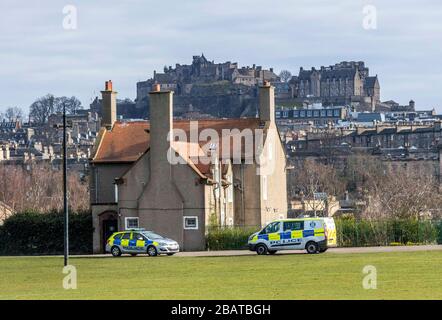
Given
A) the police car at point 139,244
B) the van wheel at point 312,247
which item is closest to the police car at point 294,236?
the van wheel at point 312,247

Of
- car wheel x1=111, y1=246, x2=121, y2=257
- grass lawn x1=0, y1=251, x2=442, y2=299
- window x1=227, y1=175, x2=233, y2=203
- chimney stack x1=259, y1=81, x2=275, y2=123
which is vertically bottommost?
grass lawn x1=0, y1=251, x2=442, y2=299

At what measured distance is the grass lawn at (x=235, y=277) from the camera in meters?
35.6

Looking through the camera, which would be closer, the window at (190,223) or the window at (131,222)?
the window at (190,223)

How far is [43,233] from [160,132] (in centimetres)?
840

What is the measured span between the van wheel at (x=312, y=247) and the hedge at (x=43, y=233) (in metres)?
16.7

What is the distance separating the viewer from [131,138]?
247 feet

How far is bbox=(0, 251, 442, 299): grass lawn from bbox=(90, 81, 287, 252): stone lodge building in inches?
440

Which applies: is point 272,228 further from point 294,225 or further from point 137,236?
point 137,236

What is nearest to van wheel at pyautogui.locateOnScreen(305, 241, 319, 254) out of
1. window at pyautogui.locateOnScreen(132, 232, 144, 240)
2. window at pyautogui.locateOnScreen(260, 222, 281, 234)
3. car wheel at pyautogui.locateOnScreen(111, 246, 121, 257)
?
window at pyautogui.locateOnScreen(260, 222, 281, 234)

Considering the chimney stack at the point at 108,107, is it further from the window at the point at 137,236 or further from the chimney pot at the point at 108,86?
the window at the point at 137,236

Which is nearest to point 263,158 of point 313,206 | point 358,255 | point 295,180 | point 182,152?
point 182,152

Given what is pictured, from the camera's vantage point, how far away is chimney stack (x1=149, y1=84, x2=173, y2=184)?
68.9m

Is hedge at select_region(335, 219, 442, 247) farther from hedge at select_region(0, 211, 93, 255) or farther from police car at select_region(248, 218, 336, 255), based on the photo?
hedge at select_region(0, 211, 93, 255)
